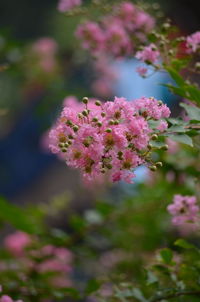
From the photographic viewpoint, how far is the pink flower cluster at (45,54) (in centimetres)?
260

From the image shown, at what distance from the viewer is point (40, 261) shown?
4.77 feet

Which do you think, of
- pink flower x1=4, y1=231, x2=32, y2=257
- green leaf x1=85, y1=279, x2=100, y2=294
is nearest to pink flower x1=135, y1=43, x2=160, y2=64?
green leaf x1=85, y1=279, x2=100, y2=294

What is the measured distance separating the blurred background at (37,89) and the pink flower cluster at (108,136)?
1.51 m

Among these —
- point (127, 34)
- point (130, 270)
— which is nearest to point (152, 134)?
point (127, 34)

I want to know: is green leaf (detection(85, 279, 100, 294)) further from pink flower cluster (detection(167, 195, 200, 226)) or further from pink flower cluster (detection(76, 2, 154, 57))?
pink flower cluster (detection(76, 2, 154, 57))

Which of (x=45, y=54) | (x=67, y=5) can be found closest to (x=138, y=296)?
(x=67, y=5)

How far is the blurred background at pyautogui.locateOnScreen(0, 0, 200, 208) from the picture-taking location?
2820 mm

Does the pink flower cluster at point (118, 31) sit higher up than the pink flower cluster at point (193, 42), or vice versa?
the pink flower cluster at point (118, 31)

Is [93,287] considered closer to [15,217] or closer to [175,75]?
[15,217]

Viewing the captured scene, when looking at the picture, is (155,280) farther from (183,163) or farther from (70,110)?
(183,163)

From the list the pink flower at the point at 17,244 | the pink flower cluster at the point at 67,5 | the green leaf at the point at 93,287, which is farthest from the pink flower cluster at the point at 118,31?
the pink flower at the point at 17,244

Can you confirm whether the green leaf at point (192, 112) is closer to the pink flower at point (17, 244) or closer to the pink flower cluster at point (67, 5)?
the pink flower cluster at point (67, 5)

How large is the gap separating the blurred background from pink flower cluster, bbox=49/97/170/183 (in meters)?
1.51

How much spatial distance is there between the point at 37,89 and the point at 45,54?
85 cm
